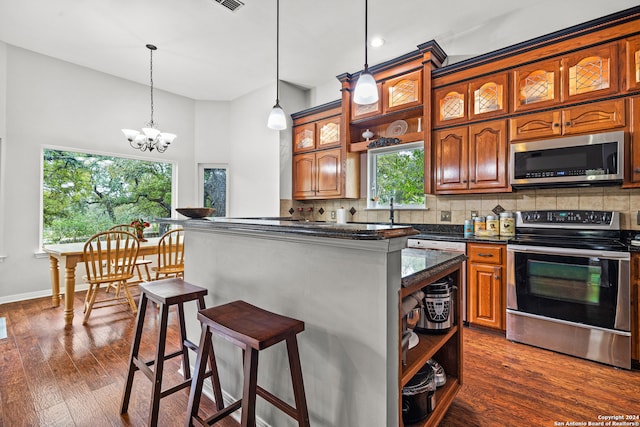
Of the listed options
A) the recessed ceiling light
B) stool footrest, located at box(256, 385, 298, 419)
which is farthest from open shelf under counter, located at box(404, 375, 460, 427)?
the recessed ceiling light

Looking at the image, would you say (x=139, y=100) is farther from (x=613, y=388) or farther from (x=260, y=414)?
(x=613, y=388)

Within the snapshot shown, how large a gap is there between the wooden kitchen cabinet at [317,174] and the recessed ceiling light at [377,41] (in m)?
1.36

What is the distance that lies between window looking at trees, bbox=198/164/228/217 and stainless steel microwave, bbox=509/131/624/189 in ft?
14.9

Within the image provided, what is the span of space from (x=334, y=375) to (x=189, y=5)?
352 centimetres

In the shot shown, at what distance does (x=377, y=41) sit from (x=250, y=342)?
3.64 m

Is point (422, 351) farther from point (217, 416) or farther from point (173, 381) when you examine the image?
point (173, 381)

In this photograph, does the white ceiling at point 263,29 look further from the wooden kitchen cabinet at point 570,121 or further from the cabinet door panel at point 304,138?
the wooden kitchen cabinet at point 570,121

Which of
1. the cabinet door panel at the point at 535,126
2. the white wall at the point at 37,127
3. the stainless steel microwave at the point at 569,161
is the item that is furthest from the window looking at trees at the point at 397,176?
the white wall at the point at 37,127

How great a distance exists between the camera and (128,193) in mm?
4797

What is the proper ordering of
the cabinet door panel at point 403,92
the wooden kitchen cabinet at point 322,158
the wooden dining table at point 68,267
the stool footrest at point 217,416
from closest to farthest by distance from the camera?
the stool footrest at point 217,416 → the wooden dining table at point 68,267 → the cabinet door panel at point 403,92 → the wooden kitchen cabinet at point 322,158

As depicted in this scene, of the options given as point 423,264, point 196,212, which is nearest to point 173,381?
point 196,212

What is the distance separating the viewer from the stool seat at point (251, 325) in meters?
1.10

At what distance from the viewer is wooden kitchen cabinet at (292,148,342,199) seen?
14.0 feet

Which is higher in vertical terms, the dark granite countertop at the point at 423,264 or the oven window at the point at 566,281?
the dark granite countertop at the point at 423,264
